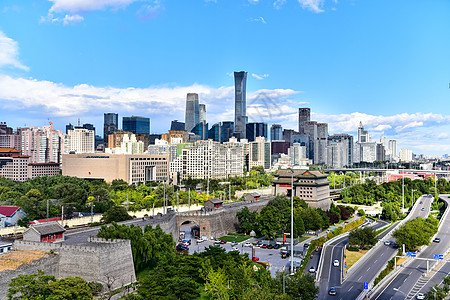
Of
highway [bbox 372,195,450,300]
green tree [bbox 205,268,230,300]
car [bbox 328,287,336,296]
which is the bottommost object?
highway [bbox 372,195,450,300]

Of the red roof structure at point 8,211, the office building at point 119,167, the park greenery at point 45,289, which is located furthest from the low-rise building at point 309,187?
the park greenery at point 45,289

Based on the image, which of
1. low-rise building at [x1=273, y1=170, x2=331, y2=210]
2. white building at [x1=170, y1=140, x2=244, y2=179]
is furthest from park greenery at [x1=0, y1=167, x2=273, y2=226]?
white building at [x1=170, y1=140, x2=244, y2=179]

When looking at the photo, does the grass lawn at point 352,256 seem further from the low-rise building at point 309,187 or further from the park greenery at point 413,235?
the low-rise building at point 309,187

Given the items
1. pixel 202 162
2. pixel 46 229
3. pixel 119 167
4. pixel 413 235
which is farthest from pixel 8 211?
pixel 202 162

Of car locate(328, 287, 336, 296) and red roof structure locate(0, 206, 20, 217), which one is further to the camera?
red roof structure locate(0, 206, 20, 217)

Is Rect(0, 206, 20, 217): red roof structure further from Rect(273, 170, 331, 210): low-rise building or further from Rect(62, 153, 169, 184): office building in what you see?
Rect(62, 153, 169, 184): office building

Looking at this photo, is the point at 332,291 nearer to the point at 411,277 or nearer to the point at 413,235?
the point at 411,277
